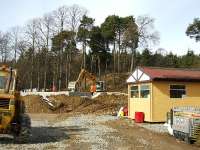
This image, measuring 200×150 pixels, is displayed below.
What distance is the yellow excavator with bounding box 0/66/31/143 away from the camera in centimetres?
1669

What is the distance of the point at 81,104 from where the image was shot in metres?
46.1

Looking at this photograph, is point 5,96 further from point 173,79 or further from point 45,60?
point 45,60

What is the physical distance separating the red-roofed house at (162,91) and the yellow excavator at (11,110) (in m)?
13.0

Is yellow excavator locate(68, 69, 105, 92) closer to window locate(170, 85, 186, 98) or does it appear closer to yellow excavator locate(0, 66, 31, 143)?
window locate(170, 85, 186, 98)

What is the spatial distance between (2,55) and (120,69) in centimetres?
2334

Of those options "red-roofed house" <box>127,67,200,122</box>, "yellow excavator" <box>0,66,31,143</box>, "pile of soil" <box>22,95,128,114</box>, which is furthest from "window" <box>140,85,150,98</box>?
"yellow excavator" <box>0,66,31,143</box>

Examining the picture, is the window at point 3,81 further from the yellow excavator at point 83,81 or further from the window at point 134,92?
the yellow excavator at point 83,81

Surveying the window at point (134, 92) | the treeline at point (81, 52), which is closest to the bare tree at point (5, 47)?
the treeline at point (81, 52)

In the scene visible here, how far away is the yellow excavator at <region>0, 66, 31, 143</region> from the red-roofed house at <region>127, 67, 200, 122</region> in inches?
513

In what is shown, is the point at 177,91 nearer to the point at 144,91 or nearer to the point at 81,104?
the point at 144,91

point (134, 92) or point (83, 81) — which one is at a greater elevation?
point (83, 81)

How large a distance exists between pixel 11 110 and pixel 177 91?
15956 millimetres

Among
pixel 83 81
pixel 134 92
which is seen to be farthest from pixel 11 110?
pixel 83 81

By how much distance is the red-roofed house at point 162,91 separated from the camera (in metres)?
29.3
